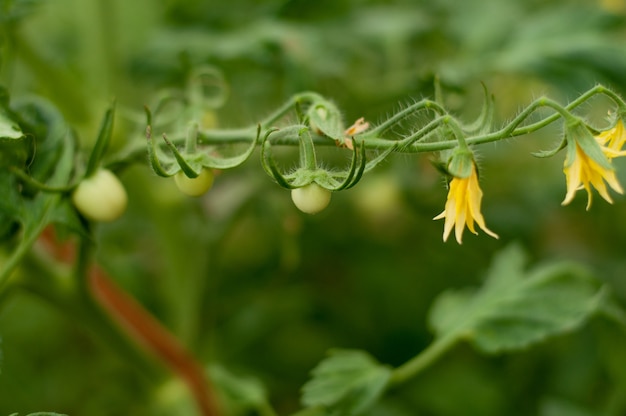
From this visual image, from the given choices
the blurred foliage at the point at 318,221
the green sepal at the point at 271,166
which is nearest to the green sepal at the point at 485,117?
the green sepal at the point at 271,166

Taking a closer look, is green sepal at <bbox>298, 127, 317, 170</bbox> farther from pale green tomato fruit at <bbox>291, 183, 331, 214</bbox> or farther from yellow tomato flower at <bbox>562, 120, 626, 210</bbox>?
yellow tomato flower at <bbox>562, 120, 626, 210</bbox>

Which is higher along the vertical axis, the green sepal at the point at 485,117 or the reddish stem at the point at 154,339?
the reddish stem at the point at 154,339

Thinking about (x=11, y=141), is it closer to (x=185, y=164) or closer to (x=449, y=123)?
(x=185, y=164)

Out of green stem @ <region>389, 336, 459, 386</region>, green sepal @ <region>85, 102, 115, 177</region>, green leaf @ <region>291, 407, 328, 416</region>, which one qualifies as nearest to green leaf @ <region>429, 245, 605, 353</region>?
green stem @ <region>389, 336, 459, 386</region>

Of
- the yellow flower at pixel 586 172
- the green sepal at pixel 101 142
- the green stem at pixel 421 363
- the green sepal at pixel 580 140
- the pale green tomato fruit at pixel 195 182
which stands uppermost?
the green sepal at pixel 101 142

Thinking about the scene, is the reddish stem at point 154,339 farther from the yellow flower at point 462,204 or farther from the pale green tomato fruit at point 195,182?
the yellow flower at point 462,204

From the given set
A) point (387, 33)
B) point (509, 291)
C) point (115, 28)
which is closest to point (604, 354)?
point (509, 291)

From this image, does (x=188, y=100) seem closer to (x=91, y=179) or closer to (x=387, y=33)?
(x=91, y=179)
